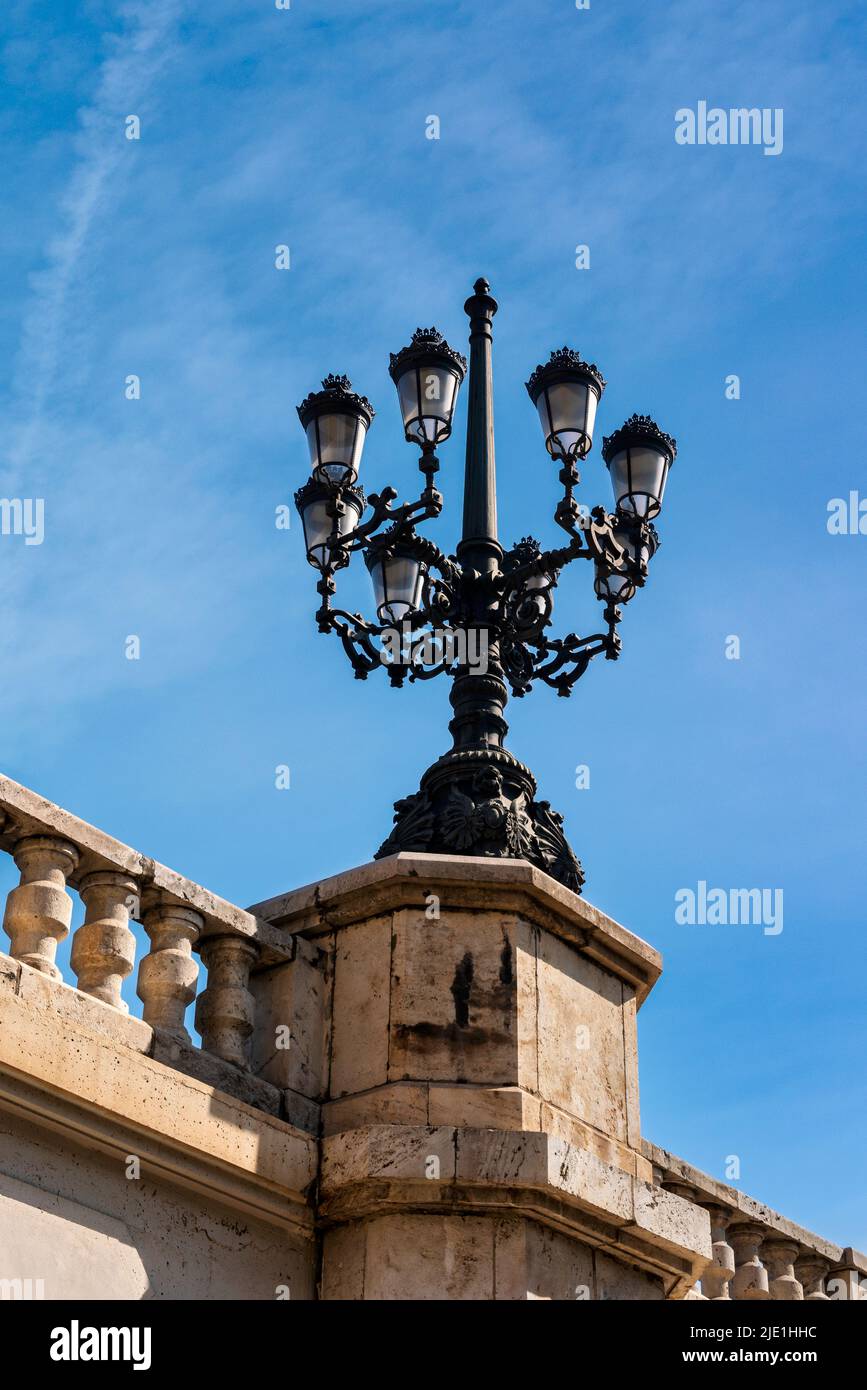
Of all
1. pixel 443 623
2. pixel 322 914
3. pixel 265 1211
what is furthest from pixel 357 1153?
pixel 443 623

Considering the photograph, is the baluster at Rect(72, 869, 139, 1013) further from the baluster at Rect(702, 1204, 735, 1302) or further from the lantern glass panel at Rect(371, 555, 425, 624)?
the lantern glass panel at Rect(371, 555, 425, 624)

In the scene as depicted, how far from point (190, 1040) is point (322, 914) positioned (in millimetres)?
862

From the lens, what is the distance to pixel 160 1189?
21.8ft

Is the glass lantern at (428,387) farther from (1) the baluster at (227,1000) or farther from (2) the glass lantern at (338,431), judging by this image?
(1) the baluster at (227,1000)

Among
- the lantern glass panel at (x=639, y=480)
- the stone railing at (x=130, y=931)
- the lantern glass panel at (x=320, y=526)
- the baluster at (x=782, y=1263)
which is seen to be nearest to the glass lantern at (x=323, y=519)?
the lantern glass panel at (x=320, y=526)

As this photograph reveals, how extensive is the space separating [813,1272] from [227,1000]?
12.8 ft

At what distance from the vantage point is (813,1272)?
32.1 ft

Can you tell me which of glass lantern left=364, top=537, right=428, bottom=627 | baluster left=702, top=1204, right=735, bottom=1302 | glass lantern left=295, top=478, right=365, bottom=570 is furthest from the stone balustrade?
glass lantern left=364, top=537, right=428, bottom=627

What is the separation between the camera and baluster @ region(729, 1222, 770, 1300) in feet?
30.2

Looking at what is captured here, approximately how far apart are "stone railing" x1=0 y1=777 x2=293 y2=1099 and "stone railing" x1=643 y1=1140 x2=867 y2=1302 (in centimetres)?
213

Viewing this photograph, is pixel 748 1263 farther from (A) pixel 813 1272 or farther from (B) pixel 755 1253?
(A) pixel 813 1272

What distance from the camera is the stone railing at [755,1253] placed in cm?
881

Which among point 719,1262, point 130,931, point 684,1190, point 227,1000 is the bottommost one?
point 719,1262

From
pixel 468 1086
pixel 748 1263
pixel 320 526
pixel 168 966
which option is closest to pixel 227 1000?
pixel 168 966
